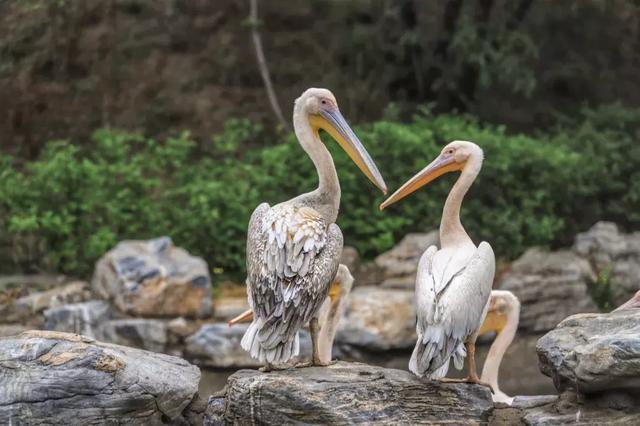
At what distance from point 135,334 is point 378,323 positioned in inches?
76.6

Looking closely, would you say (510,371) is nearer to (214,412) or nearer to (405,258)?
(405,258)

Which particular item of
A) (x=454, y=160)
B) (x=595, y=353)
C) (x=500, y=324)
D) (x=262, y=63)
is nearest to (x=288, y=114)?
(x=262, y=63)

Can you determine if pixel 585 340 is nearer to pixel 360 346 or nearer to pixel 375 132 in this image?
pixel 360 346

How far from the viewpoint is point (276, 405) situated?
233 inches

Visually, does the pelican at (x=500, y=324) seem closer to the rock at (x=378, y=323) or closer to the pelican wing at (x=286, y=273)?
the rock at (x=378, y=323)

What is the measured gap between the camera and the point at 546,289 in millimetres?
10297

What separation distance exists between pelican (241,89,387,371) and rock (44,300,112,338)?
3351 mm

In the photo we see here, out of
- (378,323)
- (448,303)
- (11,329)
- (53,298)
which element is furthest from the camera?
(53,298)

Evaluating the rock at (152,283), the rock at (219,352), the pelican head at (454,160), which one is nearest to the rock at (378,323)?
the rock at (219,352)

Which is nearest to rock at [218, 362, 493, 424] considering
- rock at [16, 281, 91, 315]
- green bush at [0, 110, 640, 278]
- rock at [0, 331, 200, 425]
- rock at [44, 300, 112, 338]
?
rock at [0, 331, 200, 425]

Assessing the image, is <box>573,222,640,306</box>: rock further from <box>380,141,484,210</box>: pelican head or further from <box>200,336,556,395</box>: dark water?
<box>380,141,484,210</box>: pelican head

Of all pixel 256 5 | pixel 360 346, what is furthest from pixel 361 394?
pixel 256 5

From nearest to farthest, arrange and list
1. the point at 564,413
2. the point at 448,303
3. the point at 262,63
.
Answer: the point at 448,303 < the point at 564,413 < the point at 262,63

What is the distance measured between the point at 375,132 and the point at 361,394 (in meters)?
5.99
